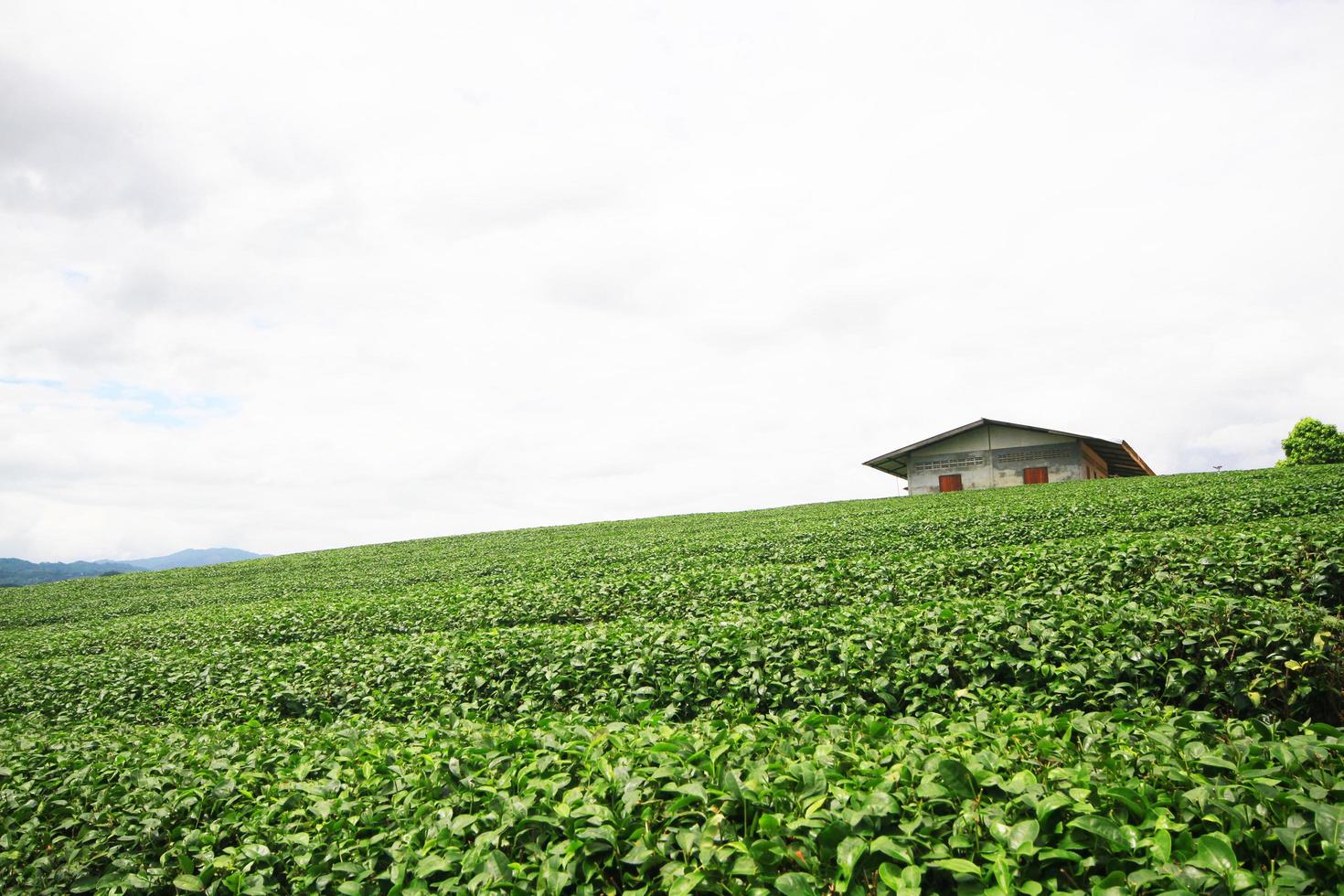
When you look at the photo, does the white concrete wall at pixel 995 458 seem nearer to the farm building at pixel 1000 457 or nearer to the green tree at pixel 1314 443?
the farm building at pixel 1000 457

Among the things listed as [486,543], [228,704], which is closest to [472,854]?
[228,704]

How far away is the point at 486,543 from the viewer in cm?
3356

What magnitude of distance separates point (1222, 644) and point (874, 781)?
4.59 meters

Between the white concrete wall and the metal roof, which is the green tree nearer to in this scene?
the metal roof

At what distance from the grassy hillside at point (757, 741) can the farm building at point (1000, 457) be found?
3030cm

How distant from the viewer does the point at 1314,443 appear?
39312 mm

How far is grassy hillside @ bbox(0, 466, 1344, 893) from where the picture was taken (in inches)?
109

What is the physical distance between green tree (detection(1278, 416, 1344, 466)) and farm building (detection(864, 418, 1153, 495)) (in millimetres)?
8215

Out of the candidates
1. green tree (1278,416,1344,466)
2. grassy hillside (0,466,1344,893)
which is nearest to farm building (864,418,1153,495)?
green tree (1278,416,1344,466)

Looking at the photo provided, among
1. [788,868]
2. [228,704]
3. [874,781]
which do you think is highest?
[874,781]

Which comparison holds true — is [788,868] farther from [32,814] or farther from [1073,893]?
[32,814]

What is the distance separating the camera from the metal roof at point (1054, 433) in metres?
37.3

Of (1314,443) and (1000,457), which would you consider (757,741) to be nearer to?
(1000,457)

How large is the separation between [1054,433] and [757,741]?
39.2 m
